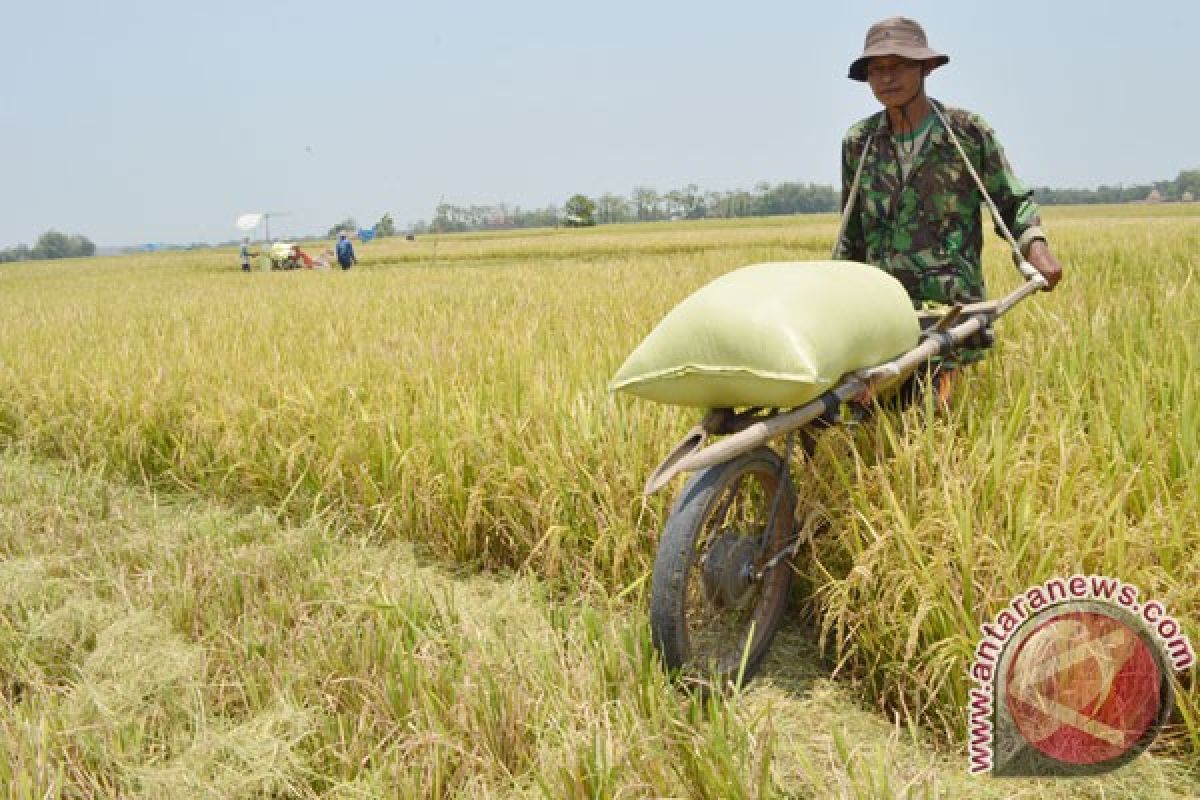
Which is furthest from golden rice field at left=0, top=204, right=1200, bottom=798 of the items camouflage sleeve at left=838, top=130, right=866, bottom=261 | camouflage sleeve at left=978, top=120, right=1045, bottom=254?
camouflage sleeve at left=838, top=130, right=866, bottom=261

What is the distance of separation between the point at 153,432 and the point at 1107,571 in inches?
130

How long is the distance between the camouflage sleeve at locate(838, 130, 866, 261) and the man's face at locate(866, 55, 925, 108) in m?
0.26

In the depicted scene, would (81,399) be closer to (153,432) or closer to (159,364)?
(159,364)

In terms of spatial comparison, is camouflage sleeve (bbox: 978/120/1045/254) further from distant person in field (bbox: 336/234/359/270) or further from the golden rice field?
distant person in field (bbox: 336/234/359/270)

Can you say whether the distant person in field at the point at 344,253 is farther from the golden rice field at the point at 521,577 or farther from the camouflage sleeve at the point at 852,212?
the camouflage sleeve at the point at 852,212

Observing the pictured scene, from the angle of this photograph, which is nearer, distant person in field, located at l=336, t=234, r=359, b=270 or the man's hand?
the man's hand

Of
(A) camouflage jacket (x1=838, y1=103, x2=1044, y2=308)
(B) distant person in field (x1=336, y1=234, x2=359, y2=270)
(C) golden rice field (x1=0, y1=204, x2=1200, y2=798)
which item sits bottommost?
(C) golden rice field (x1=0, y1=204, x2=1200, y2=798)

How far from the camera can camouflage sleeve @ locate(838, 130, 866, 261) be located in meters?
2.54

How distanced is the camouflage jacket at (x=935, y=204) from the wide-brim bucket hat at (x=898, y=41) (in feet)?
0.82

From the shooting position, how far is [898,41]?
2.17 metres

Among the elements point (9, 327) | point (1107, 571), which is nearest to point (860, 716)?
point (1107, 571)

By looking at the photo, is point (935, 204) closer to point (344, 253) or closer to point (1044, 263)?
point (1044, 263)

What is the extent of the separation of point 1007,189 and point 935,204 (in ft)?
0.63

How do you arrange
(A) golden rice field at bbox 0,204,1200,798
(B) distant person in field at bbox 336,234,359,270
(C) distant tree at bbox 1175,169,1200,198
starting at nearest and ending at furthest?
(A) golden rice field at bbox 0,204,1200,798
(B) distant person in field at bbox 336,234,359,270
(C) distant tree at bbox 1175,169,1200,198
